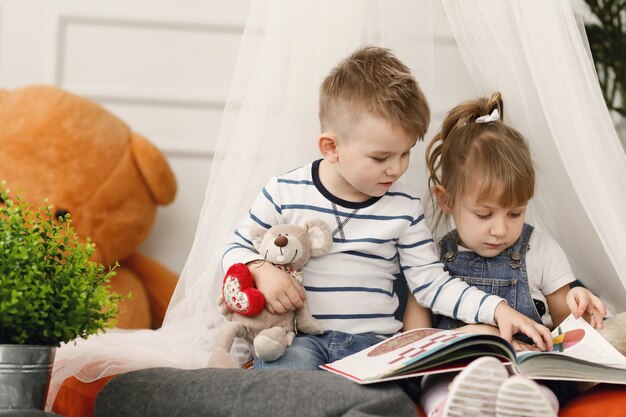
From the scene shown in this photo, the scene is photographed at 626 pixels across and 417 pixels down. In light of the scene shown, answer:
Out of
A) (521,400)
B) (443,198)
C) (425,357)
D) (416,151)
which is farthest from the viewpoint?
(416,151)

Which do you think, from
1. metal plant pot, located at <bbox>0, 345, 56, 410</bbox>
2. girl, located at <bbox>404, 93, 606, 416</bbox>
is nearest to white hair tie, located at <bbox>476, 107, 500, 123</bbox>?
girl, located at <bbox>404, 93, 606, 416</bbox>

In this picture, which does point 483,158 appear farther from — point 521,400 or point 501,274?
point 521,400

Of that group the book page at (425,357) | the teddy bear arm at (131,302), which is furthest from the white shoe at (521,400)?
the teddy bear arm at (131,302)

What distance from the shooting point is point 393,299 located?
150cm

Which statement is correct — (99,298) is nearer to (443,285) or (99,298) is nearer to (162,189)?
(443,285)

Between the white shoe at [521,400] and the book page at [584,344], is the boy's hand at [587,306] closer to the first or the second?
the book page at [584,344]

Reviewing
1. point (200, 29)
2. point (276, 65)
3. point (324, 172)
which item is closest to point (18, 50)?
point (200, 29)

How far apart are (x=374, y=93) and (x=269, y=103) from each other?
268mm

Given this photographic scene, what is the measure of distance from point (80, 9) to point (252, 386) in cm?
149

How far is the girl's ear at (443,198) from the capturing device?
5.03ft

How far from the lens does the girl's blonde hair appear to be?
4.70 ft

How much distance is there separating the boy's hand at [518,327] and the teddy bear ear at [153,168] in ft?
3.32

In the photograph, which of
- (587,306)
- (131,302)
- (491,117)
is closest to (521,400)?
(587,306)

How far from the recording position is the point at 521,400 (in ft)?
3.16
